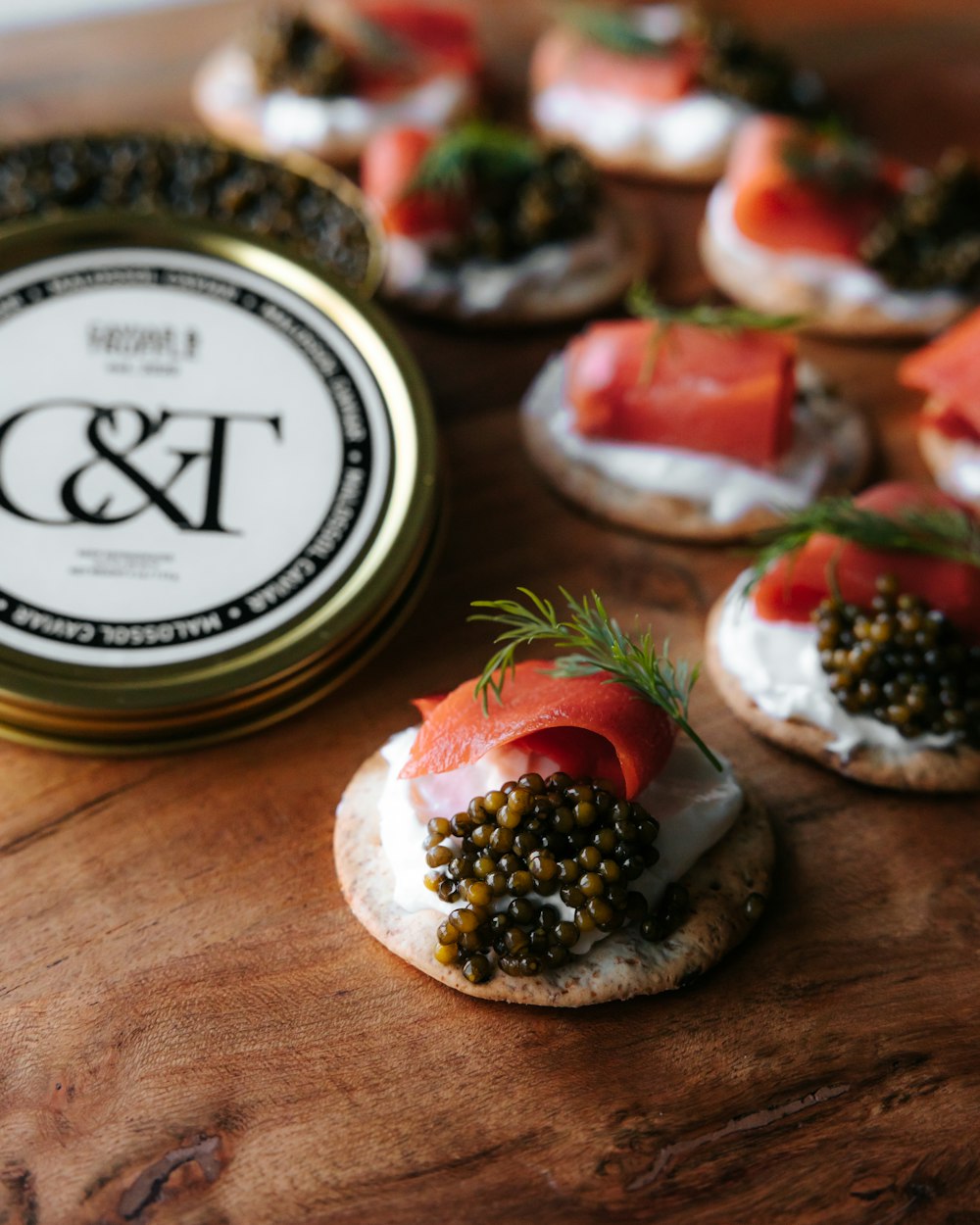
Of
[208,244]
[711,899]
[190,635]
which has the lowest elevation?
[711,899]

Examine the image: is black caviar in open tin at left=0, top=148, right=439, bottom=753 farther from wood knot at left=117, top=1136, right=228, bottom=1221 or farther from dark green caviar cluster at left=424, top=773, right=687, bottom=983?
wood knot at left=117, top=1136, right=228, bottom=1221

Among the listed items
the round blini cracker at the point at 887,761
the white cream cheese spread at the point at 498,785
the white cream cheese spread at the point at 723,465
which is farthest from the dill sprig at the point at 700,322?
the white cream cheese spread at the point at 498,785

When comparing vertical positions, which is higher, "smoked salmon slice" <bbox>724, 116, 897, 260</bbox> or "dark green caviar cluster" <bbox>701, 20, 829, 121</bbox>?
"dark green caviar cluster" <bbox>701, 20, 829, 121</bbox>

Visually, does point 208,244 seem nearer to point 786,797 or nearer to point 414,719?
point 414,719

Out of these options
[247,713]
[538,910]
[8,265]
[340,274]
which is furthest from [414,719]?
[8,265]

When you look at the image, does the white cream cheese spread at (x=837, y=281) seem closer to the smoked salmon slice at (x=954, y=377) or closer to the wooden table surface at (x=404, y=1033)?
the smoked salmon slice at (x=954, y=377)

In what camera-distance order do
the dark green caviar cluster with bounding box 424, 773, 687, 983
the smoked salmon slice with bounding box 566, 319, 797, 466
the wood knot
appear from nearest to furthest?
the wood knot < the dark green caviar cluster with bounding box 424, 773, 687, 983 < the smoked salmon slice with bounding box 566, 319, 797, 466

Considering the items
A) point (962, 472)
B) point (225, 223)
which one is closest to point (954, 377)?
point (962, 472)

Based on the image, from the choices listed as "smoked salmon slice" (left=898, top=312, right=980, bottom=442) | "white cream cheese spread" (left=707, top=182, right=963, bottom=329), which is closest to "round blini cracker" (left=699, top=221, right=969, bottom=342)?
"white cream cheese spread" (left=707, top=182, right=963, bottom=329)
